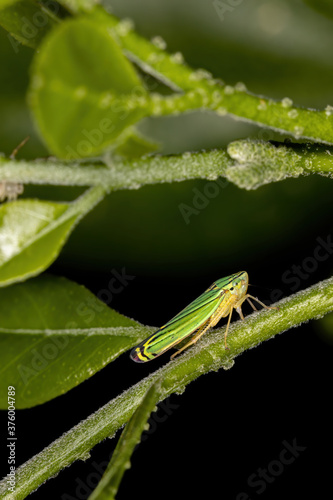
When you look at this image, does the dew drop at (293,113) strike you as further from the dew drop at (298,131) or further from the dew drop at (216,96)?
the dew drop at (216,96)

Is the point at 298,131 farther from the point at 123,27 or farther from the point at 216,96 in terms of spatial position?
the point at 123,27

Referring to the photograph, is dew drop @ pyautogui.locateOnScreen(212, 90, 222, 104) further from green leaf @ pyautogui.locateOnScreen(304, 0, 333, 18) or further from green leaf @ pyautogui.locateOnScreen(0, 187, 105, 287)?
green leaf @ pyautogui.locateOnScreen(304, 0, 333, 18)

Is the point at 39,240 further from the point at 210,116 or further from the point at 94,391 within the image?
the point at 94,391

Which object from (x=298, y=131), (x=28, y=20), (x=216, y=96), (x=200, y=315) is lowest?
(x=200, y=315)

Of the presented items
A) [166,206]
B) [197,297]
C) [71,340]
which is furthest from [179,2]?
[71,340]

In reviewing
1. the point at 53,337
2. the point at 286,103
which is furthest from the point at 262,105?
the point at 53,337

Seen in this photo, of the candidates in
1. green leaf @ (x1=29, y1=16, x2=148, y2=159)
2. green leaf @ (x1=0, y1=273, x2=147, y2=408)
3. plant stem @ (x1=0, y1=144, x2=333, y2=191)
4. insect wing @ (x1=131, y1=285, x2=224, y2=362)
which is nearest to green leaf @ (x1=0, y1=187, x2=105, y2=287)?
plant stem @ (x1=0, y1=144, x2=333, y2=191)
